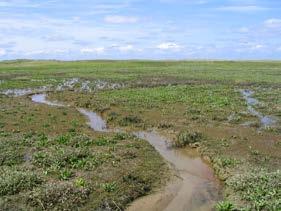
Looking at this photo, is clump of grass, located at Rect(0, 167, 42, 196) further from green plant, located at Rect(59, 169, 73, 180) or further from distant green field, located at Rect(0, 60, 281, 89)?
distant green field, located at Rect(0, 60, 281, 89)

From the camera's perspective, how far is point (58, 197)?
50.1ft

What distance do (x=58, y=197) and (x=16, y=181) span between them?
2.16m

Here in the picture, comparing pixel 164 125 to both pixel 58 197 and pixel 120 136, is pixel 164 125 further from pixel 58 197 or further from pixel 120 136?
pixel 58 197

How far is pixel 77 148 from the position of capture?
22000mm

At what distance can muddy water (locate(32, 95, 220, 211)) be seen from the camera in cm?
1570

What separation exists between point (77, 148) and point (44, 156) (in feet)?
7.12

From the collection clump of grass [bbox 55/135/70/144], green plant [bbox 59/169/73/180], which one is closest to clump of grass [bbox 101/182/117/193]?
green plant [bbox 59/169/73/180]

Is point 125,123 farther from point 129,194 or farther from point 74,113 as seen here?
point 129,194

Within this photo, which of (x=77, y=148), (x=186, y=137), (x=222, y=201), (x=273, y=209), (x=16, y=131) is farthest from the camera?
(x=16, y=131)

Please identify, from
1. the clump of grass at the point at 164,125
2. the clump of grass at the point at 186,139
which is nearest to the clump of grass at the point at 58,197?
the clump of grass at the point at 186,139

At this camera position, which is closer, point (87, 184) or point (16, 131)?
point (87, 184)

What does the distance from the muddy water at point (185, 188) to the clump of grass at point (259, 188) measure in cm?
97

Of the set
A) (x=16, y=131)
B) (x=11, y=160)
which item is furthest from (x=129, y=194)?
(x=16, y=131)

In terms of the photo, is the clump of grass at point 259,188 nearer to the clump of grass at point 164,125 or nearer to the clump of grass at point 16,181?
the clump of grass at point 16,181
